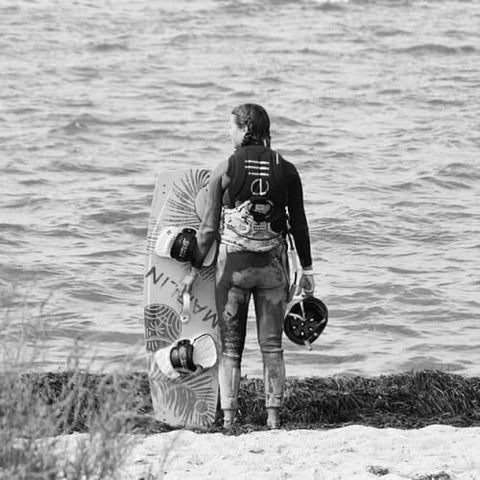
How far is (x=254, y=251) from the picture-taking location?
7.13 m

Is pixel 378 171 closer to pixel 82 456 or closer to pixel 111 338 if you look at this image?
pixel 111 338

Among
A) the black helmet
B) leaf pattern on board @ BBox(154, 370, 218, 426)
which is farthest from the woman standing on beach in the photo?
leaf pattern on board @ BBox(154, 370, 218, 426)

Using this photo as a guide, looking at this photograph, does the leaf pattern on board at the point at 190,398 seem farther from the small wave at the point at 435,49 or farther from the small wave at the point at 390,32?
the small wave at the point at 390,32

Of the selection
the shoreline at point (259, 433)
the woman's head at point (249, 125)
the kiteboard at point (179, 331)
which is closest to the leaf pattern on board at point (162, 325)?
the kiteboard at point (179, 331)

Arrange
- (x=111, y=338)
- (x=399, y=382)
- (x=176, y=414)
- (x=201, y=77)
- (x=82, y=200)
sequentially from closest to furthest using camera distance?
(x=176, y=414), (x=399, y=382), (x=111, y=338), (x=82, y=200), (x=201, y=77)

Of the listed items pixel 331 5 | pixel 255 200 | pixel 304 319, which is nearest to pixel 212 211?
pixel 255 200

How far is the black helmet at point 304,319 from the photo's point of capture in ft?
24.6

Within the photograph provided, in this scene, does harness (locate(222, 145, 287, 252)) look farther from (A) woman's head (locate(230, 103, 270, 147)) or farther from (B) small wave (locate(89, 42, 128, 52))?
(B) small wave (locate(89, 42, 128, 52))

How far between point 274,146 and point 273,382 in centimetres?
1064

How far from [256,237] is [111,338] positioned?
3.63 m

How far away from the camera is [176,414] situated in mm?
7766

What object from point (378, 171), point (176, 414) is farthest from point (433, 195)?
point (176, 414)

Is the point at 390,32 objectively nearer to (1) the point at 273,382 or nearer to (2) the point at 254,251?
(1) the point at 273,382

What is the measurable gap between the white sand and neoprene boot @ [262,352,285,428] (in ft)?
1.03
